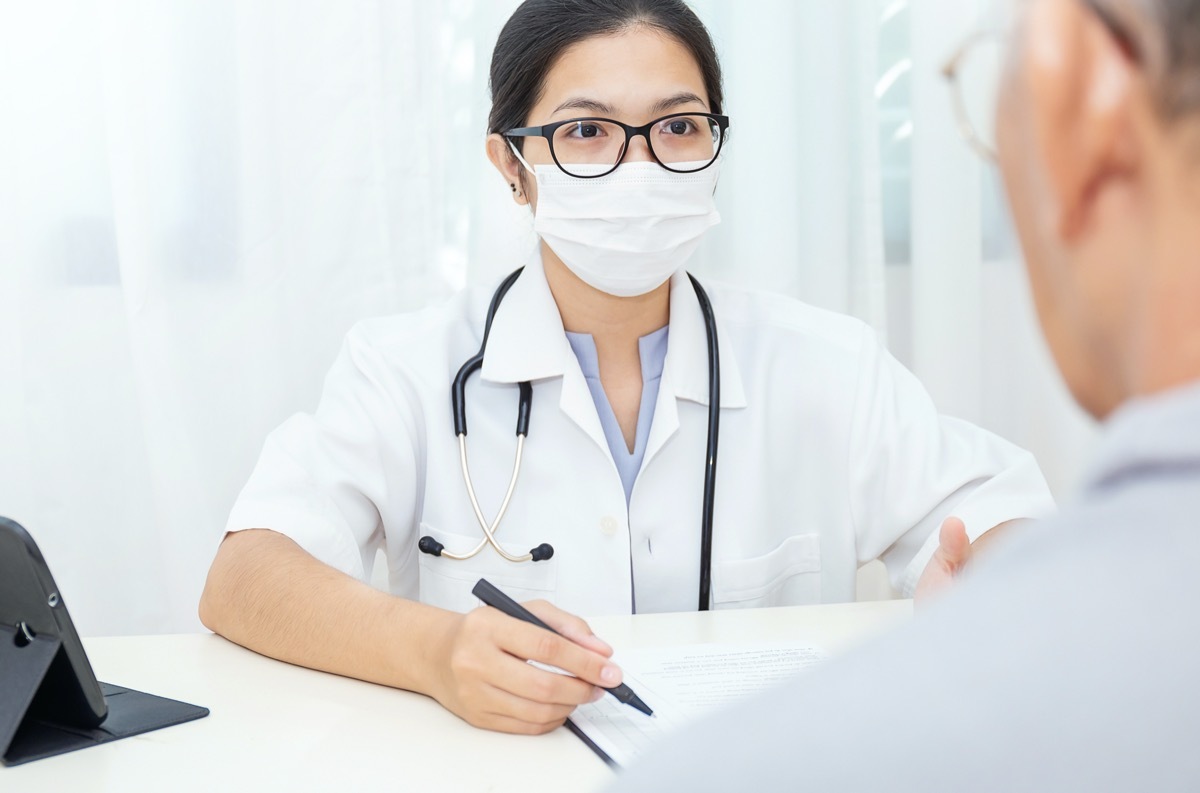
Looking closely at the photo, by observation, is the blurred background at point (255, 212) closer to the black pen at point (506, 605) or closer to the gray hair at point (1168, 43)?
the black pen at point (506, 605)

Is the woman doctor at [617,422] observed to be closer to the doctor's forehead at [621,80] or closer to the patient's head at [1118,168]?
the doctor's forehead at [621,80]

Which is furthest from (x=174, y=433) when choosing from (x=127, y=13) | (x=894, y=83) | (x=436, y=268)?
(x=894, y=83)

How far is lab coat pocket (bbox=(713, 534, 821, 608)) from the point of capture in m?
1.29

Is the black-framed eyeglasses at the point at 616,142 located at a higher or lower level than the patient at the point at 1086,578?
higher

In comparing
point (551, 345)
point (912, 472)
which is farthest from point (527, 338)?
point (912, 472)

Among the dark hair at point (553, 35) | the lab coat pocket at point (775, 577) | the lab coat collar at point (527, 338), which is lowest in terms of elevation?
the lab coat pocket at point (775, 577)

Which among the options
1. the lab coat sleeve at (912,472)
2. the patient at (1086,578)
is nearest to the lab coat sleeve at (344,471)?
the lab coat sleeve at (912,472)

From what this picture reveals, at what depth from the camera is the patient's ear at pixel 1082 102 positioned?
30cm

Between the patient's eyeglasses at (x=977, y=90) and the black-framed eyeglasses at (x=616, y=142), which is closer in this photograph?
the patient's eyeglasses at (x=977, y=90)

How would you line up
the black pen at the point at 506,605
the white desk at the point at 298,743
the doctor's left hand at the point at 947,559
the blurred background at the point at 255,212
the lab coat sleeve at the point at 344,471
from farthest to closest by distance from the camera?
the blurred background at the point at 255,212
the lab coat sleeve at the point at 344,471
the doctor's left hand at the point at 947,559
the black pen at the point at 506,605
the white desk at the point at 298,743

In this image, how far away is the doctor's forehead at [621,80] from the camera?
1.29 metres

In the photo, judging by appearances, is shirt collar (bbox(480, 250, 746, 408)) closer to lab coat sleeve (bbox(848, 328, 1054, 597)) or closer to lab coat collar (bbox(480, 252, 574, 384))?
lab coat collar (bbox(480, 252, 574, 384))

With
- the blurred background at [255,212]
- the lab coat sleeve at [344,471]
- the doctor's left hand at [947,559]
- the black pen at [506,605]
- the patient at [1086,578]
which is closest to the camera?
the patient at [1086,578]

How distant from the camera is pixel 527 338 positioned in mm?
1339
